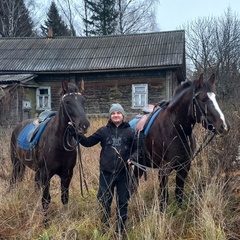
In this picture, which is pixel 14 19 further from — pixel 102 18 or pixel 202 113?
pixel 202 113

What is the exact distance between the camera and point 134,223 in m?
3.68

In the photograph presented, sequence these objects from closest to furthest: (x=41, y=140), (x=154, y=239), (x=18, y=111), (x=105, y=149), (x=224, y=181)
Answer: (x=154, y=239), (x=105, y=149), (x=224, y=181), (x=41, y=140), (x=18, y=111)

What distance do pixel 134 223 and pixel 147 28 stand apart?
30.1m

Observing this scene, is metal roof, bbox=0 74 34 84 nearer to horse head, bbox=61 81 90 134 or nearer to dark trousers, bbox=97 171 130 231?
horse head, bbox=61 81 90 134

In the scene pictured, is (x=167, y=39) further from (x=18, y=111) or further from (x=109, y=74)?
(x=18, y=111)

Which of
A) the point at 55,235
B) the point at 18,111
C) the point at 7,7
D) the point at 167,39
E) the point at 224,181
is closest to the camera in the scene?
the point at 55,235

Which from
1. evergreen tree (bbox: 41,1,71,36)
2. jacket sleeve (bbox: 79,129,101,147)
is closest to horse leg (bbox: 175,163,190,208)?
jacket sleeve (bbox: 79,129,101,147)

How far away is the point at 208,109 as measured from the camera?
11.7 ft

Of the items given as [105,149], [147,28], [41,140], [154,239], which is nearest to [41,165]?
[41,140]

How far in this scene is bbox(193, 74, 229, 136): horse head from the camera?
3.44m

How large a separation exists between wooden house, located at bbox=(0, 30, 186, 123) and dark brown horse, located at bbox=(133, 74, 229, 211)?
13.3 meters

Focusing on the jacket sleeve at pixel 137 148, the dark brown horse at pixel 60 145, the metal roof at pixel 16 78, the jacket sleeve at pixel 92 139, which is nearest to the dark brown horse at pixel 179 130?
the jacket sleeve at pixel 137 148

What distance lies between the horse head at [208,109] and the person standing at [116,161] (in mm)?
Answer: 802

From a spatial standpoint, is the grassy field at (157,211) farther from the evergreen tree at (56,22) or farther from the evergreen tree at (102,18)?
the evergreen tree at (56,22)
